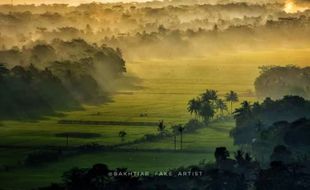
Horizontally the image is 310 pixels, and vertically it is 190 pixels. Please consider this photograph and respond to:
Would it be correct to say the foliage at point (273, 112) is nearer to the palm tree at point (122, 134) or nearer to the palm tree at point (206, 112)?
the palm tree at point (206, 112)

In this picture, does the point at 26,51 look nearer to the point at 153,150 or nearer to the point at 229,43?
the point at 229,43

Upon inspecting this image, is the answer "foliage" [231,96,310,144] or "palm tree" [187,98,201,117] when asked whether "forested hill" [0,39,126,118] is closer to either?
"palm tree" [187,98,201,117]

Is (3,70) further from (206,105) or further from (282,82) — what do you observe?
(282,82)

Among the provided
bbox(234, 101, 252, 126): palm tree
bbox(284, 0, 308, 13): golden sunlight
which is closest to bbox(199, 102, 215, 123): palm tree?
bbox(234, 101, 252, 126): palm tree

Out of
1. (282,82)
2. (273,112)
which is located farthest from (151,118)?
(282,82)

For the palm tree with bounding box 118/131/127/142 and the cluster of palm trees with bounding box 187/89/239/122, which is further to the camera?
the cluster of palm trees with bounding box 187/89/239/122
